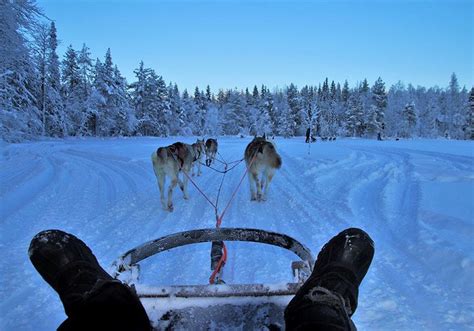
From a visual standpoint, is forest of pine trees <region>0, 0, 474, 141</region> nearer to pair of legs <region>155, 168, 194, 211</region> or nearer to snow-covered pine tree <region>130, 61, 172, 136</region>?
snow-covered pine tree <region>130, 61, 172, 136</region>

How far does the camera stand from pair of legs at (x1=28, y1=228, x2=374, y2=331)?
1715 mm

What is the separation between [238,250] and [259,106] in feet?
257

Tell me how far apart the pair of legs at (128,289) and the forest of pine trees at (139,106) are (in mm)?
16435

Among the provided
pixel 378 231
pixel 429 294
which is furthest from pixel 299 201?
pixel 429 294

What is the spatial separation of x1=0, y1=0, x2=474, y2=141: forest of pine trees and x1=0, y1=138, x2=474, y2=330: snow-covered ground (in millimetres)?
8674

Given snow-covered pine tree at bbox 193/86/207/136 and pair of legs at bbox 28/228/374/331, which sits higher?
snow-covered pine tree at bbox 193/86/207/136

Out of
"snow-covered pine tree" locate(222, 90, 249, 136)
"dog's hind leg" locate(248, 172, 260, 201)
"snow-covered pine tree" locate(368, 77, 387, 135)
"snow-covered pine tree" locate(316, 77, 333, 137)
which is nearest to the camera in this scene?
"dog's hind leg" locate(248, 172, 260, 201)

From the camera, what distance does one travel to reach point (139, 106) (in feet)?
189

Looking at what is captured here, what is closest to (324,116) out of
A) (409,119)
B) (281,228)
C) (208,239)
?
(409,119)

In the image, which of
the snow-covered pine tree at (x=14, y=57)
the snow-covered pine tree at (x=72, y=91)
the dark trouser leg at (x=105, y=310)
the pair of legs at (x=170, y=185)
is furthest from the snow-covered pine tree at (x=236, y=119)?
the dark trouser leg at (x=105, y=310)

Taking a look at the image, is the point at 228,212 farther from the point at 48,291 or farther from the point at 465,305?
the point at 465,305

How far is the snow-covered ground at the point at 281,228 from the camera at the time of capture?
3.53 m

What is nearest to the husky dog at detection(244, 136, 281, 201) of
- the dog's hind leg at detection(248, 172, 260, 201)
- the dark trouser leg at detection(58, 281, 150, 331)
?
the dog's hind leg at detection(248, 172, 260, 201)

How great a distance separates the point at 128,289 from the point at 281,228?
4502mm
